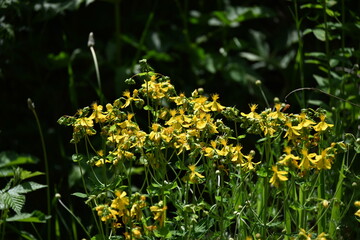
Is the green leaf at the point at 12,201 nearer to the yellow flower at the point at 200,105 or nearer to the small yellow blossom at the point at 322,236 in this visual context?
the yellow flower at the point at 200,105

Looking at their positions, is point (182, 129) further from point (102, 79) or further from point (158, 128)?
point (102, 79)

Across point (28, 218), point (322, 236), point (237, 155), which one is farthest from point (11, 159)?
point (322, 236)

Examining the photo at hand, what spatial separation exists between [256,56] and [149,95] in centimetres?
178

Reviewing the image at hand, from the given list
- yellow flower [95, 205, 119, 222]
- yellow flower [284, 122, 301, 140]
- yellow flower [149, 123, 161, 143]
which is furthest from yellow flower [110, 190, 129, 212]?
yellow flower [284, 122, 301, 140]

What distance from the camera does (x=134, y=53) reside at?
328cm

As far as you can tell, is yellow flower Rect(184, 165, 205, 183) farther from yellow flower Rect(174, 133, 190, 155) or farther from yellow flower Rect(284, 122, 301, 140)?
yellow flower Rect(284, 122, 301, 140)

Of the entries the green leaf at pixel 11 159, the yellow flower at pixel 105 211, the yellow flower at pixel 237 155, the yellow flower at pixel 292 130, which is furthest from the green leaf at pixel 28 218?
the yellow flower at pixel 292 130

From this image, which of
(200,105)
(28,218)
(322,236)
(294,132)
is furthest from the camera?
(28,218)

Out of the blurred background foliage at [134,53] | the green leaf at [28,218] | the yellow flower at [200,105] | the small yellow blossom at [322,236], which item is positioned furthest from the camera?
the blurred background foliage at [134,53]

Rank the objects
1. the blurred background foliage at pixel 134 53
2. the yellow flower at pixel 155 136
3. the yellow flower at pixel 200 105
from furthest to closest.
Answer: the blurred background foliage at pixel 134 53, the yellow flower at pixel 200 105, the yellow flower at pixel 155 136

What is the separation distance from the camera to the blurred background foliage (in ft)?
9.60

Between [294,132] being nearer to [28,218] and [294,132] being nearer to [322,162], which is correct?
[322,162]

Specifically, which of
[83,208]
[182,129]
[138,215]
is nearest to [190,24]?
[83,208]

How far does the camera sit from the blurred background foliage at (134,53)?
9.60ft
